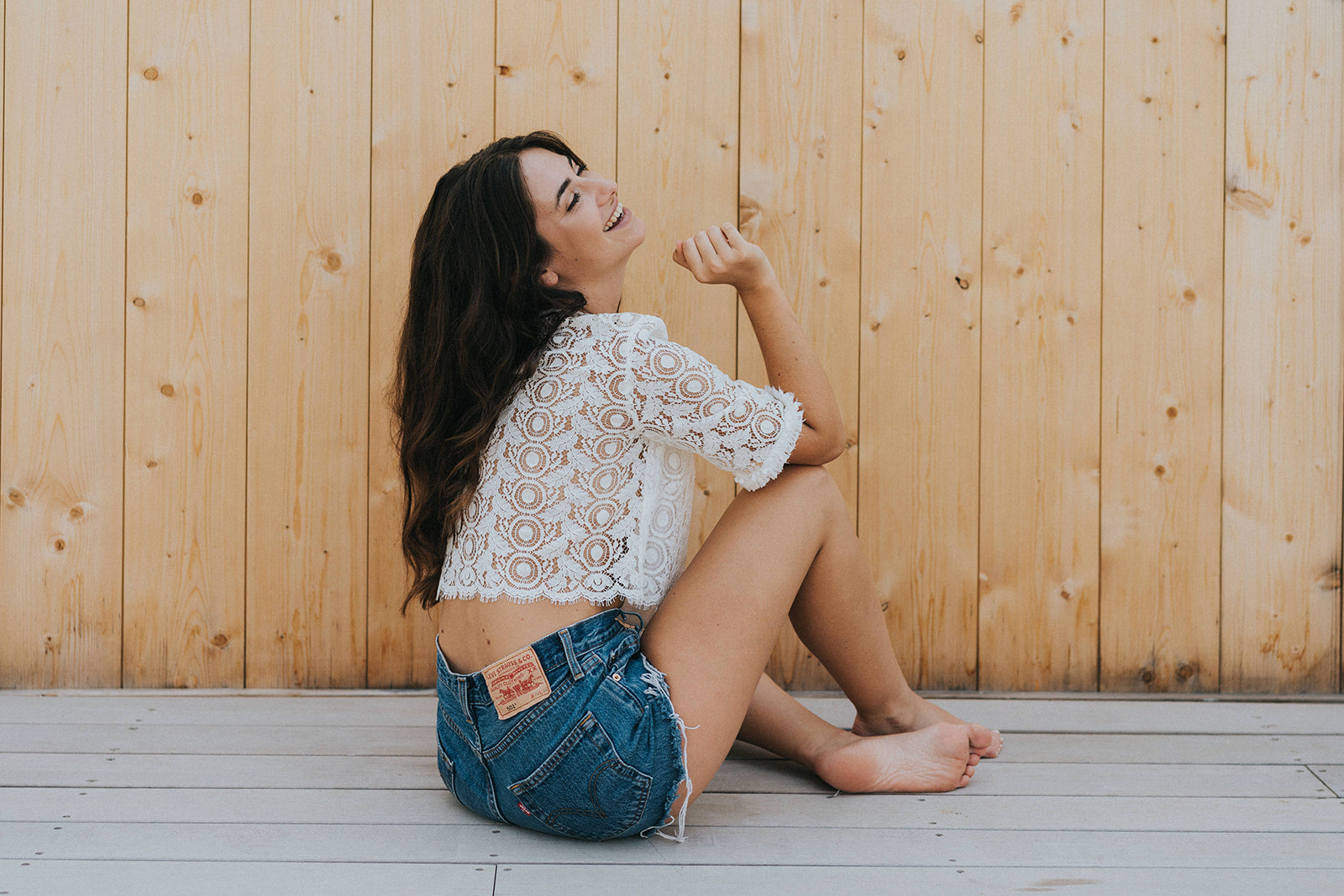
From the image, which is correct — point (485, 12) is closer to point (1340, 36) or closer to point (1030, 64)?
point (1030, 64)

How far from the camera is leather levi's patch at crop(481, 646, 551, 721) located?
4.18ft

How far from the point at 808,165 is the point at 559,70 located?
0.47m

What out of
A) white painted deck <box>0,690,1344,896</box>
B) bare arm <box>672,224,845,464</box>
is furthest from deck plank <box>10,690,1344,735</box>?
bare arm <box>672,224,845,464</box>

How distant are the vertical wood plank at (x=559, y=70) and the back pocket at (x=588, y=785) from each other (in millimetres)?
1062

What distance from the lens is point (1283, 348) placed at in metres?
1.96

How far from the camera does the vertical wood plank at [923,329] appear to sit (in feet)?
6.32

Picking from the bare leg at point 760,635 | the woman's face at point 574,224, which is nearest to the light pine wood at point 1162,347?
the bare leg at point 760,635

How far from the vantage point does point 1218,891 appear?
1229mm

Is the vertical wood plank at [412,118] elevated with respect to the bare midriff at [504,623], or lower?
elevated

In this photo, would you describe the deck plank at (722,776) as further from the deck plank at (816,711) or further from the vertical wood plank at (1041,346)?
the vertical wood plank at (1041,346)

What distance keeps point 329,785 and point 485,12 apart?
130cm

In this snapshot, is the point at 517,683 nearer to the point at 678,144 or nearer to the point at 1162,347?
the point at 678,144

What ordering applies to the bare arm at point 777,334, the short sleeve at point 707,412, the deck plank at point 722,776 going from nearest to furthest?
the short sleeve at point 707,412 < the bare arm at point 777,334 < the deck plank at point 722,776

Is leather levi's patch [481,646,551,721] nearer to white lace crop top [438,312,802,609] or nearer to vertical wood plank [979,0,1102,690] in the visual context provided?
white lace crop top [438,312,802,609]
